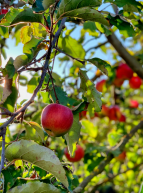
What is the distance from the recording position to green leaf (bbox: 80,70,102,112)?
87cm

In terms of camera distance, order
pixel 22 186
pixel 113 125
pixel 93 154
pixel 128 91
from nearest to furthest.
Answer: pixel 22 186 < pixel 93 154 < pixel 113 125 < pixel 128 91

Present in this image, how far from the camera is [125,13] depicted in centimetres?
107

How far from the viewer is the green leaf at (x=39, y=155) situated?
624 millimetres

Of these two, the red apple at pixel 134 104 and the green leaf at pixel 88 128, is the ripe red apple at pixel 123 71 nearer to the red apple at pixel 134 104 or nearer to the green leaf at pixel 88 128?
the green leaf at pixel 88 128

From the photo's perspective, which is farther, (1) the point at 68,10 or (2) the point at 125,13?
(2) the point at 125,13

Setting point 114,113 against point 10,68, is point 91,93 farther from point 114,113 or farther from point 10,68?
point 114,113

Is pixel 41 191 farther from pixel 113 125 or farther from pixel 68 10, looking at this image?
pixel 113 125

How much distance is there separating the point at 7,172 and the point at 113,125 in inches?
96.6

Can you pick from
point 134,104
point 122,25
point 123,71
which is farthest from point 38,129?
point 134,104

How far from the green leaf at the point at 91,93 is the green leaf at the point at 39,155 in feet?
1.04

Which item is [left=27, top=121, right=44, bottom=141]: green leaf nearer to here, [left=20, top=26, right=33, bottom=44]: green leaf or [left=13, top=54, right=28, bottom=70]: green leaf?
[left=13, top=54, right=28, bottom=70]: green leaf

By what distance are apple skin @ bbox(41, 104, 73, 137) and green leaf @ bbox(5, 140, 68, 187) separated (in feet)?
0.53

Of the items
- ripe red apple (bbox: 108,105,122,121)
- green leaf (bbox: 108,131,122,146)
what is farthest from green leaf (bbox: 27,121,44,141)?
ripe red apple (bbox: 108,105,122,121)

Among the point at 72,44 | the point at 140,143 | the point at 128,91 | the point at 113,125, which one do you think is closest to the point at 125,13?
the point at 72,44
